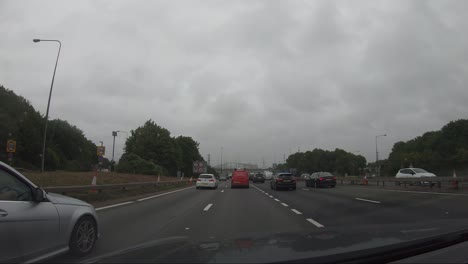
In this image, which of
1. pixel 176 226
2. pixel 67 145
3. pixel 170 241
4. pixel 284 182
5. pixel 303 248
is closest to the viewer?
Answer: pixel 303 248

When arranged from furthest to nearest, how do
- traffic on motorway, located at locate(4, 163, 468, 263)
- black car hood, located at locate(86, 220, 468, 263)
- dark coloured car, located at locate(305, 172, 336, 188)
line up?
1. dark coloured car, located at locate(305, 172, 336, 188)
2. traffic on motorway, located at locate(4, 163, 468, 263)
3. black car hood, located at locate(86, 220, 468, 263)

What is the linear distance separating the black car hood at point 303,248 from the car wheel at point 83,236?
209 cm

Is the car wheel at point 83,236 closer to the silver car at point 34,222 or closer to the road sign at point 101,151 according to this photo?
the silver car at point 34,222

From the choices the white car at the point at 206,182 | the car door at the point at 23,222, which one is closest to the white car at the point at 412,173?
the white car at the point at 206,182

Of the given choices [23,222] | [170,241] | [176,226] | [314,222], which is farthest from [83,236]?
[314,222]

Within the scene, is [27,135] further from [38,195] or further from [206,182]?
[38,195]

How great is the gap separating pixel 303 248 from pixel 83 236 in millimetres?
3859

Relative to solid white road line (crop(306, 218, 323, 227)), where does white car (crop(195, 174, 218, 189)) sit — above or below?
above

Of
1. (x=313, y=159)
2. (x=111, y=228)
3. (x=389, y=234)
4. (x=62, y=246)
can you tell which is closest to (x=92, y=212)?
(x=62, y=246)

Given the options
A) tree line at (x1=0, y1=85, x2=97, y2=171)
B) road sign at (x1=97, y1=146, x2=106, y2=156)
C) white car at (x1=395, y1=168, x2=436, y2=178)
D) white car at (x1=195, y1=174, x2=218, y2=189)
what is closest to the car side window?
road sign at (x1=97, y1=146, x2=106, y2=156)

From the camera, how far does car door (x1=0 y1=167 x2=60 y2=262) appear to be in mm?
4750

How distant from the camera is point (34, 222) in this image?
5141 mm

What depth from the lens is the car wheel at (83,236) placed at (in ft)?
19.5

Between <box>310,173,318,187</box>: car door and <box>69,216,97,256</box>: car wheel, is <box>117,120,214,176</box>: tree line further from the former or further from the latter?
<box>69,216,97,256</box>: car wheel
